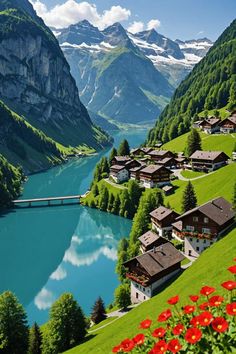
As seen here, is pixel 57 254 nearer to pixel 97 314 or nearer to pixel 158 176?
pixel 158 176

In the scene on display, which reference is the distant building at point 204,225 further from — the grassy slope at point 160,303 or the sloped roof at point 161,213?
the sloped roof at point 161,213

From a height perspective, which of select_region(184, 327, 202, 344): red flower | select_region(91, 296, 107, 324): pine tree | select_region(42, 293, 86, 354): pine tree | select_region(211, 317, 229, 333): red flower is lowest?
select_region(91, 296, 107, 324): pine tree

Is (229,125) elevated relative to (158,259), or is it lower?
elevated

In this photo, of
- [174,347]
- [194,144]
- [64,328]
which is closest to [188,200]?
[64,328]

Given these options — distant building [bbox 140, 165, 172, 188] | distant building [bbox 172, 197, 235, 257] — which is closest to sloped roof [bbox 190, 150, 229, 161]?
distant building [bbox 140, 165, 172, 188]

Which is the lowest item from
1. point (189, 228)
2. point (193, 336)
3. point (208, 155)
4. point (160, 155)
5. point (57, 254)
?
point (57, 254)

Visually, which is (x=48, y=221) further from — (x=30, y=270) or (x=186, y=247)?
(x=186, y=247)

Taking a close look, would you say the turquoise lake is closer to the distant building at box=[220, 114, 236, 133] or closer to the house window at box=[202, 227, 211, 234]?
the house window at box=[202, 227, 211, 234]
